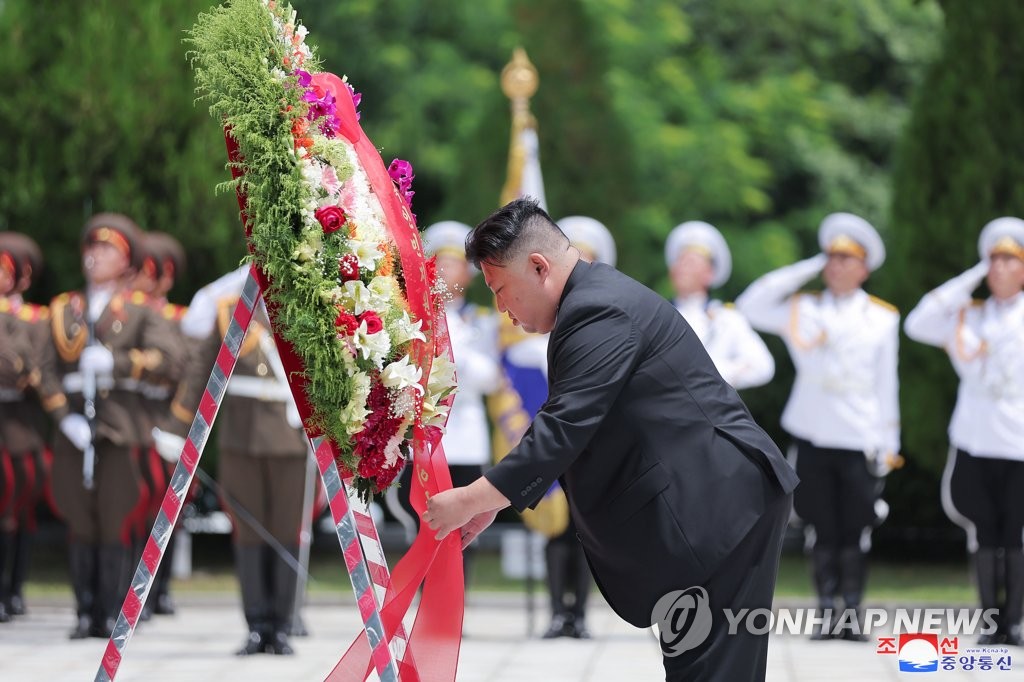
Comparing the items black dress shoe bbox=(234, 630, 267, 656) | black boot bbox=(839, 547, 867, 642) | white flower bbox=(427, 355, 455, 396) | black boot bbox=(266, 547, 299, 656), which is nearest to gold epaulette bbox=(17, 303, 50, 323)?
black boot bbox=(266, 547, 299, 656)

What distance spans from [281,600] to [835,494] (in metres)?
3.13

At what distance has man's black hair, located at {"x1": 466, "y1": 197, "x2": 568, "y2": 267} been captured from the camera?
4289 mm

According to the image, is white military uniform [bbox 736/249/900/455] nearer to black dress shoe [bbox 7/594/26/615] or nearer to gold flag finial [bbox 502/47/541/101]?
gold flag finial [bbox 502/47/541/101]

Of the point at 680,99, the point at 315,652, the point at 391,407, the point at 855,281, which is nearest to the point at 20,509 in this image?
the point at 315,652

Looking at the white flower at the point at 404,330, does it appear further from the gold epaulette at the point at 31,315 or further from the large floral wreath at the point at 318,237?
the gold epaulette at the point at 31,315

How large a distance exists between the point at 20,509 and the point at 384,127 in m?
8.91

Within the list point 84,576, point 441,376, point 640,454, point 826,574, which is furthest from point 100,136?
point 640,454

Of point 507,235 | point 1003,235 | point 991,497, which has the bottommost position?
point 991,497

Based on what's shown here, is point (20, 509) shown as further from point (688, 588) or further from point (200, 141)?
point (688, 588)

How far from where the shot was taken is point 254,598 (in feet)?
27.0

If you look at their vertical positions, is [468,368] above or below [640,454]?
above

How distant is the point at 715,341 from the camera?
885 centimetres

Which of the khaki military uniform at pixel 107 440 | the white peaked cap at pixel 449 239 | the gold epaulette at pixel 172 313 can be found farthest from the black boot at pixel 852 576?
the gold epaulette at pixel 172 313

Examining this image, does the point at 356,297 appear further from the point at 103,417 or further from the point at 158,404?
the point at 158,404
